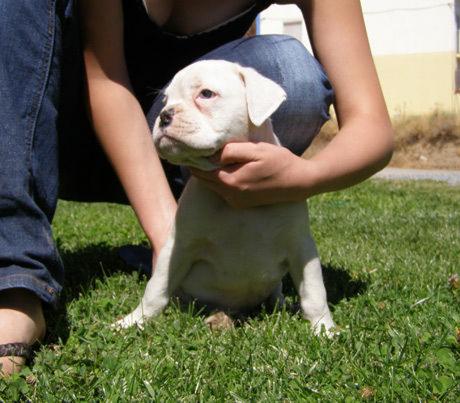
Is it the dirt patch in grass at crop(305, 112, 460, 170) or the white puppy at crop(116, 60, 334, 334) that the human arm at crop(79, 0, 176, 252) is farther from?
the dirt patch in grass at crop(305, 112, 460, 170)

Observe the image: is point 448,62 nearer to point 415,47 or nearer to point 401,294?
point 415,47

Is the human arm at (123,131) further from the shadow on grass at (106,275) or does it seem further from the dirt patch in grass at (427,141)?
the dirt patch in grass at (427,141)

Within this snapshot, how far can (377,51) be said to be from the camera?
12.7 m

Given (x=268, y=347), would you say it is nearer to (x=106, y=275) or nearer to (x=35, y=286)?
(x=35, y=286)

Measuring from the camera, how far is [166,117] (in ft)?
6.00

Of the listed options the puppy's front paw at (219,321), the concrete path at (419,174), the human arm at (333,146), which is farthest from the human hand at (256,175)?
the concrete path at (419,174)

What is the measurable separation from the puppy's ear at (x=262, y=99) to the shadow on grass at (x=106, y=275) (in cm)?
62

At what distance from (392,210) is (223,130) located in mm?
3265

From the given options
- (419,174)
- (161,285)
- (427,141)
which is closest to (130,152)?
(161,285)

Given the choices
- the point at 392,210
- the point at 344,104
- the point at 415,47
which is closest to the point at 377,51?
the point at 415,47

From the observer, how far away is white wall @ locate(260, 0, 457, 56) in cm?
1204

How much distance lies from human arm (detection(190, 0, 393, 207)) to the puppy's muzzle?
0.53 ft

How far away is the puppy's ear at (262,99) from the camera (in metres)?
1.82

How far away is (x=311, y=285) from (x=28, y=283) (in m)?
0.76
